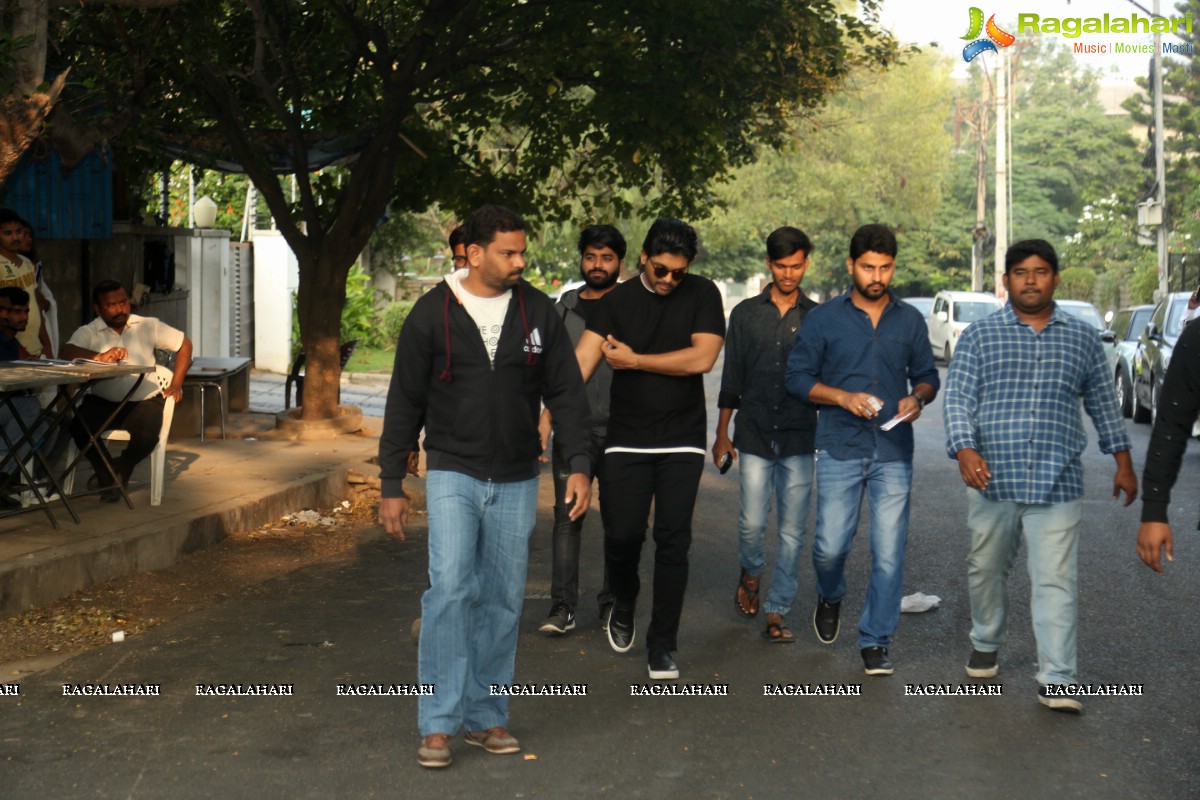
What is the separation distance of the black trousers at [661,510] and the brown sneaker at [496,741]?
1161 millimetres

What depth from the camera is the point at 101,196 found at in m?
14.3

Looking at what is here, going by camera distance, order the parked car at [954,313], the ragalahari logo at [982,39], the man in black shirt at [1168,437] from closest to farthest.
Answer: the man in black shirt at [1168,437] → the ragalahari logo at [982,39] → the parked car at [954,313]

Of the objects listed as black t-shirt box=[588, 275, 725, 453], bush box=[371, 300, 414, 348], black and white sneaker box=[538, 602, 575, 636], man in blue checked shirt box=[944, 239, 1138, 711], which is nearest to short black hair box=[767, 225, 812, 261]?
black t-shirt box=[588, 275, 725, 453]

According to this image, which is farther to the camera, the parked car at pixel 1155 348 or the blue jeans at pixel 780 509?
the parked car at pixel 1155 348

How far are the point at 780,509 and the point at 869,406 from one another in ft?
3.49

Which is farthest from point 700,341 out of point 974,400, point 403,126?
point 403,126

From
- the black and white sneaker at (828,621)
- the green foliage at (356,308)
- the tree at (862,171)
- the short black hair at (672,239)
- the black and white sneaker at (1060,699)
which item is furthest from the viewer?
the tree at (862,171)

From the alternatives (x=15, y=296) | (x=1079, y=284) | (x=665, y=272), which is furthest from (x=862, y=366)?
(x=1079, y=284)

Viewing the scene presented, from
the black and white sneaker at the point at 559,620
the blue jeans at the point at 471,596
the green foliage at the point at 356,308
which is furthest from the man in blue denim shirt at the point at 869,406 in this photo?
the green foliage at the point at 356,308

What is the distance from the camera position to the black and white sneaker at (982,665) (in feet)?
20.9

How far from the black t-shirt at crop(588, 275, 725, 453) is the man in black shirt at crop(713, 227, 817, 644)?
2.28ft

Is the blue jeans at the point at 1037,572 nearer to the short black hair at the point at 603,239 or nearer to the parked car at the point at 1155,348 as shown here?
the short black hair at the point at 603,239

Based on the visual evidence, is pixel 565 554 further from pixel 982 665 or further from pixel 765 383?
pixel 982 665

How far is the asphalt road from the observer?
498cm
